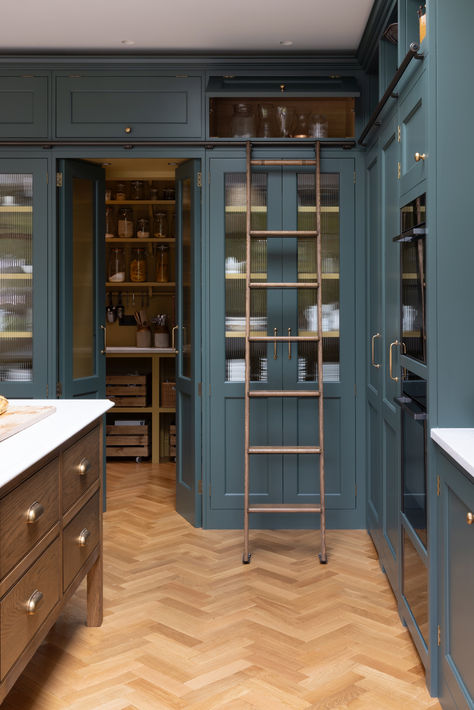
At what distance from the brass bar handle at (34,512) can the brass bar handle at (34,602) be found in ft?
0.72

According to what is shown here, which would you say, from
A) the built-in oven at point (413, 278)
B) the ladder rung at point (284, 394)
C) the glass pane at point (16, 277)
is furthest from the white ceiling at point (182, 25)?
the ladder rung at point (284, 394)

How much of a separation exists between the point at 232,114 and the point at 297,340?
148 cm

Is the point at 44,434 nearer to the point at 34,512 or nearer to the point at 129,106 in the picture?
the point at 34,512

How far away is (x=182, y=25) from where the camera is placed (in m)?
3.45

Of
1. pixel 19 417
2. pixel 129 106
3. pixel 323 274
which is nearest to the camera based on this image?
pixel 19 417

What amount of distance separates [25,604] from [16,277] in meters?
2.47

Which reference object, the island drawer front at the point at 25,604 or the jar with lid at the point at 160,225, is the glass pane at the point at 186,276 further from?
the island drawer front at the point at 25,604

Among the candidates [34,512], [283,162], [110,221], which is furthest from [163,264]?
[34,512]

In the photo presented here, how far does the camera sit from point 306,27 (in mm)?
3494

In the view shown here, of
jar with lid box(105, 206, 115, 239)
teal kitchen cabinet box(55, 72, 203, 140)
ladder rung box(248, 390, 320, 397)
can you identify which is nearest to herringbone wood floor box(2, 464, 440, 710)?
ladder rung box(248, 390, 320, 397)

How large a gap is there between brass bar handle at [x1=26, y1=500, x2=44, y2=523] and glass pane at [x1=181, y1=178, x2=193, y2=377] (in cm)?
219

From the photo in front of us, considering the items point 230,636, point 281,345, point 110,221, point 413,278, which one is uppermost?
point 110,221

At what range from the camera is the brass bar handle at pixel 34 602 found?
1820mm

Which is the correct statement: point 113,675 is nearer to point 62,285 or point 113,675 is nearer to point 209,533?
point 209,533
